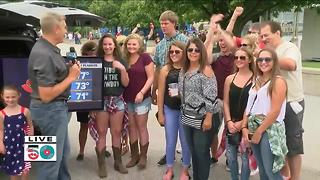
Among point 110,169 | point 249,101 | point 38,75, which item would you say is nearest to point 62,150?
point 38,75

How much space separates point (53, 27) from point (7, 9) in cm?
148

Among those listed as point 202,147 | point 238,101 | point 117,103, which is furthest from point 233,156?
point 117,103

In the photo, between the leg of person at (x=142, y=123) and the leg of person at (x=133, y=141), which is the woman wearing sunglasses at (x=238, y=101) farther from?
the leg of person at (x=133, y=141)

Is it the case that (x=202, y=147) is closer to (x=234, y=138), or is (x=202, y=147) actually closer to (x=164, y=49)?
(x=234, y=138)

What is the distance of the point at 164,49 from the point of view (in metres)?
5.29

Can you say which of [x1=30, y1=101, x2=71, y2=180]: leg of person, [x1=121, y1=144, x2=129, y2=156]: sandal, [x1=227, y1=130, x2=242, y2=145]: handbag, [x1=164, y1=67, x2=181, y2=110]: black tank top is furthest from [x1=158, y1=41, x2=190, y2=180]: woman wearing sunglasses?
[x1=30, y1=101, x2=71, y2=180]: leg of person

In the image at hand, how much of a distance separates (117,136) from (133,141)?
0.27 metres

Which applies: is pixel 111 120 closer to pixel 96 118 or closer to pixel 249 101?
pixel 96 118

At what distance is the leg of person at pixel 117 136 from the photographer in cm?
498

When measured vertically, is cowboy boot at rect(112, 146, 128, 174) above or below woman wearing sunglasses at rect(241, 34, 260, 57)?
→ below

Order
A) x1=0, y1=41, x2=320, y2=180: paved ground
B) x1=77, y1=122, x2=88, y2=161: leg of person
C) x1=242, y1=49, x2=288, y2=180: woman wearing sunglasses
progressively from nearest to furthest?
x1=242, y1=49, x2=288, y2=180: woman wearing sunglasses, x1=0, y1=41, x2=320, y2=180: paved ground, x1=77, y1=122, x2=88, y2=161: leg of person

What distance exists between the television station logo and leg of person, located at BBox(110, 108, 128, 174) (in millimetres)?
1367

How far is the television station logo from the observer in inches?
142

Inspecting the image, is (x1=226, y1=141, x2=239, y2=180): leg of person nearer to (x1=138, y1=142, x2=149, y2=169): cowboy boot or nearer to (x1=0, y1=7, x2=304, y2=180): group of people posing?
(x1=0, y1=7, x2=304, y2=180): group of people posing
